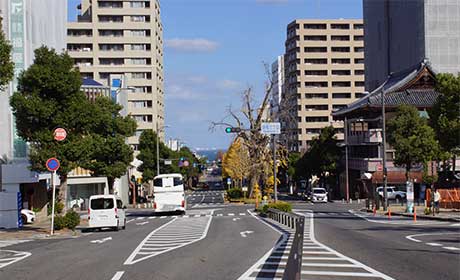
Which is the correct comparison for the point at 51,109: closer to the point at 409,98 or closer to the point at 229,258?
the point at 229,258

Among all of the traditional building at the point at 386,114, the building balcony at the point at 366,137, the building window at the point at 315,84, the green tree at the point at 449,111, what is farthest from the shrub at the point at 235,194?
the building window at the point at 315,84

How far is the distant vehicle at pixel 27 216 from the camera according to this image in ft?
128

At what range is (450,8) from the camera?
256 ft

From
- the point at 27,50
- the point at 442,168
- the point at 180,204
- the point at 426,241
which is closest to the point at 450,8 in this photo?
the point at 442,168

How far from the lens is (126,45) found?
101 metres

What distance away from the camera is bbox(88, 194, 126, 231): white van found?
33000 mm

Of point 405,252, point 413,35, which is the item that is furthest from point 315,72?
point 405,252

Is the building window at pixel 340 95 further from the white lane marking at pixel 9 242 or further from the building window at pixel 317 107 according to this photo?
the white lane marking at pixel 9 242

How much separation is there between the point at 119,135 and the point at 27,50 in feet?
31.4

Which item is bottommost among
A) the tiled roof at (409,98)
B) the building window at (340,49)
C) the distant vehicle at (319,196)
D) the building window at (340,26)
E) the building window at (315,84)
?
the distant vehicle at (319,196)

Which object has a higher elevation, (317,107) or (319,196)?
(317,107)

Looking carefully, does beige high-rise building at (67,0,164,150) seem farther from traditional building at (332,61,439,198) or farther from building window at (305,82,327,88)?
traditional building at (332,61,439,198)

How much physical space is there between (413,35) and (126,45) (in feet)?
143

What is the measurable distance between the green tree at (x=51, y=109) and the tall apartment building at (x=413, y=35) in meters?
51.6
